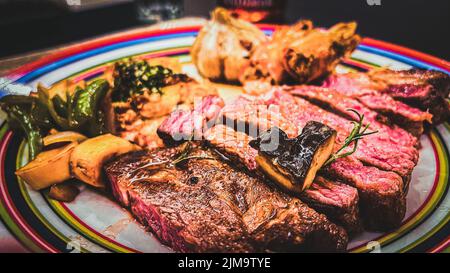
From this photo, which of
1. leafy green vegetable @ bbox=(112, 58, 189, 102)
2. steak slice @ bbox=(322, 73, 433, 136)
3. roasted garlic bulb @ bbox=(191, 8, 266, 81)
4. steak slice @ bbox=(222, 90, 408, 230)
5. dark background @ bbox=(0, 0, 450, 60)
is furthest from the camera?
dark background @ bbox=(0, 0, 450, 60)

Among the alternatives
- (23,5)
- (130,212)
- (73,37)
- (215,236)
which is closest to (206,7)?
(73,37)

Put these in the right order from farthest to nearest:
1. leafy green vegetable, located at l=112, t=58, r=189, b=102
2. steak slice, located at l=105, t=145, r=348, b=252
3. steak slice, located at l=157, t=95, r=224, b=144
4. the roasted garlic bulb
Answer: the roasted garlic bulb < leafy green vegetable, located at l=112, t=58, r=189, b=102 < steak slice, located at l=157, t=95, r=224, b=144 < steak slice, located at l=105, t=145, r=348, b=252

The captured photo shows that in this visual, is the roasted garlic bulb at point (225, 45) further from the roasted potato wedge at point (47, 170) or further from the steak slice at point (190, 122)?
the roasted potato wedge at point (47, 170)

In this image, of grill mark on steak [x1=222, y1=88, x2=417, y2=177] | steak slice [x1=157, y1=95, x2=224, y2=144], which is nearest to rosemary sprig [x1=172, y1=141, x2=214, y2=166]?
steak slice [x1=157, y1=95, x2=224, y2=144]

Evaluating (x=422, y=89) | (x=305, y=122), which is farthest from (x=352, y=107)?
(x=422, y=89)

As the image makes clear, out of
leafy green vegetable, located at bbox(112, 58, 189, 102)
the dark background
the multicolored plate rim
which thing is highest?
the dark background

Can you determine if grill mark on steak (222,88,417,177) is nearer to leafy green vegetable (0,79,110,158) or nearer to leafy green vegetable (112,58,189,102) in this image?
leafy green vegetable (112,58,189,102)
